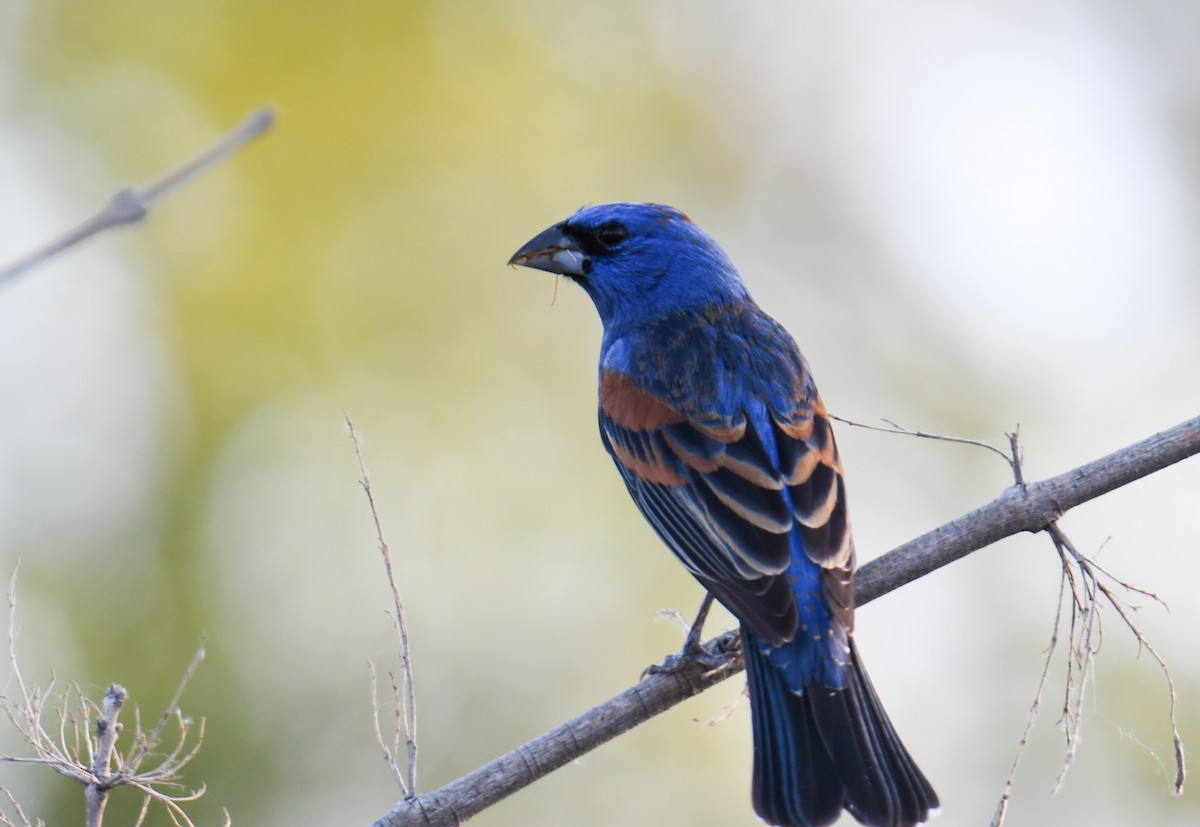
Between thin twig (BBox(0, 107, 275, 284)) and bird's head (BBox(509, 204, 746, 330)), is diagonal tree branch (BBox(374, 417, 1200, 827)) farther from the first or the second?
thin twig (BBox(0, 107, 275, 284))

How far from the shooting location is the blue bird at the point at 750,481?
4203mm

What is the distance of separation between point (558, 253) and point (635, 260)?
0.39 meters

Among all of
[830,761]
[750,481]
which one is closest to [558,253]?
[750,481]

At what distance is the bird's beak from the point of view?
6.16 meters

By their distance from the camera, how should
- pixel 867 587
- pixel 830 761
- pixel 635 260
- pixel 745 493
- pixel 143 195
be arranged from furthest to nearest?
pixel 635 260 < pixel 745 493 < pixel 867 587 < pixel 830 761 < pixel 143 195

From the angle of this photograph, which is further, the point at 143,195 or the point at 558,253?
the point at 558,253

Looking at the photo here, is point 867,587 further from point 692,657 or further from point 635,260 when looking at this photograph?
point 635,260

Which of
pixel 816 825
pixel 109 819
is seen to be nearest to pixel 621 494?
pixel 109 819

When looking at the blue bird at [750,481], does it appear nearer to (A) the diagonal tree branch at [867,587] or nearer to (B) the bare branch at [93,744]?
(A) the diagonal tree branch at [867,587]

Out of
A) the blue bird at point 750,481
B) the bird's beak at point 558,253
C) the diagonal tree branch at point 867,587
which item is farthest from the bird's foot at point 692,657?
the bird's beak at point 558,253

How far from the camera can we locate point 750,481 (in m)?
4.81

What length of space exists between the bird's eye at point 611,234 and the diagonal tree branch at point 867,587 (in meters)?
2.31

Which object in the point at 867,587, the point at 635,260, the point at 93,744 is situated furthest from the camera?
the point at 635,260

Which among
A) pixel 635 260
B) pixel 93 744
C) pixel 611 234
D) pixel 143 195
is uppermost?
pixel 611 234
